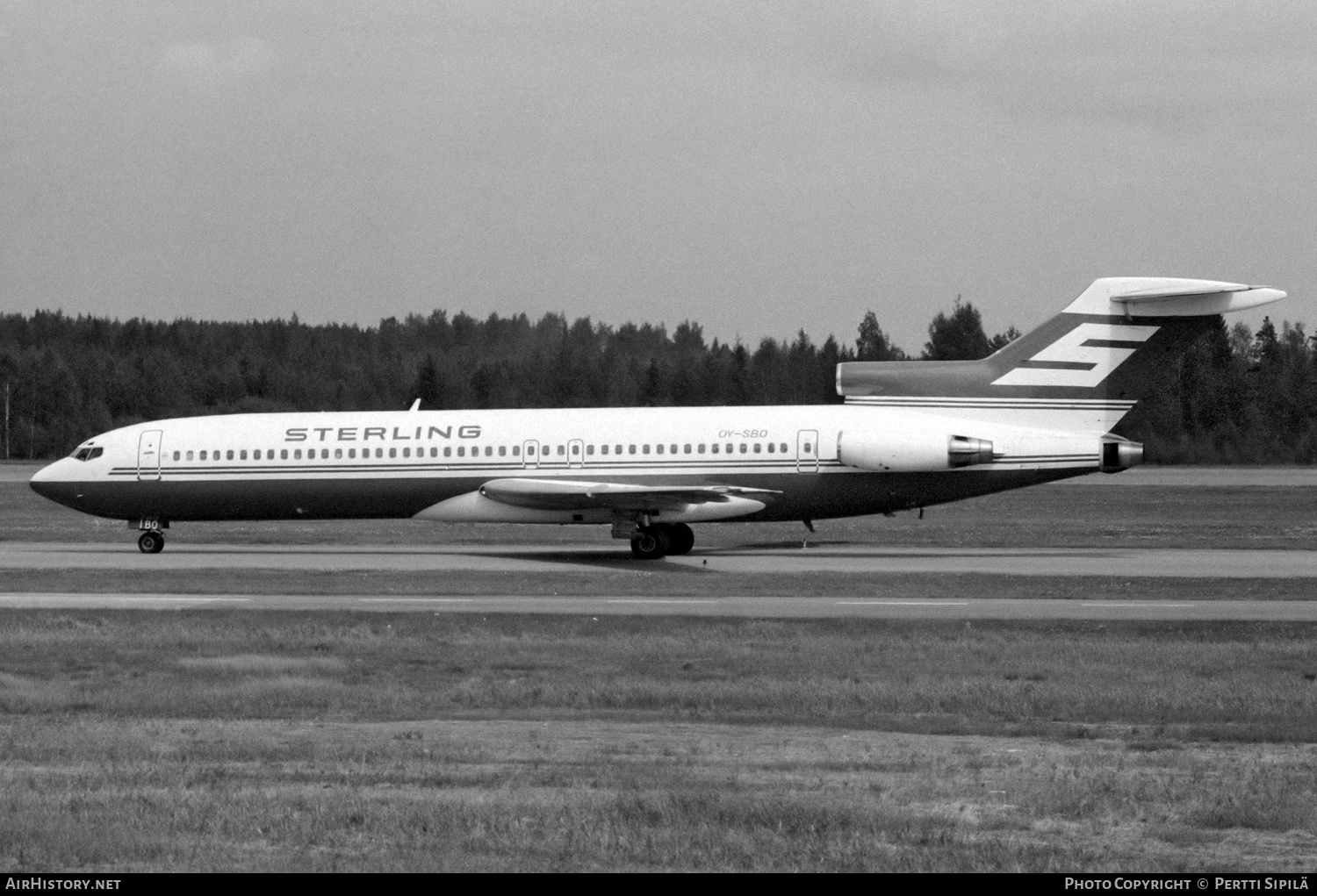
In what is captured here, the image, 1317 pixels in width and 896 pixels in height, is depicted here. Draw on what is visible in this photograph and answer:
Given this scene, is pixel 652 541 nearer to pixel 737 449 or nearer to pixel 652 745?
pixel 737 449

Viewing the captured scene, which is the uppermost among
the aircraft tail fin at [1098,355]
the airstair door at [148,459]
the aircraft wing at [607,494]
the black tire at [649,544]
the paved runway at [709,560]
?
the aircraft tail fin at [1098,355]

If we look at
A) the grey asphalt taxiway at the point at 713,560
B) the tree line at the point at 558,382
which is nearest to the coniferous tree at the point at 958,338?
the tree line at the point at 558,382

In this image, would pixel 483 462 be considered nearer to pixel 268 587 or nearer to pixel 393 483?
pixel 393 483

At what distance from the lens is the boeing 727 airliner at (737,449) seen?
115 ft

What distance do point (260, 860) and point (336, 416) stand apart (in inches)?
1198

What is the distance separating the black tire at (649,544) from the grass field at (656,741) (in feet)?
24.2

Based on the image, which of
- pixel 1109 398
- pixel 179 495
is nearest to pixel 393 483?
pixel 179 495

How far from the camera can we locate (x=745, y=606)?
82.8 feet

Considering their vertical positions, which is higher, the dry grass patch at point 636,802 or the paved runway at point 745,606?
the paved runway at point 745,606

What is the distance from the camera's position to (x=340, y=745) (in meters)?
13.6

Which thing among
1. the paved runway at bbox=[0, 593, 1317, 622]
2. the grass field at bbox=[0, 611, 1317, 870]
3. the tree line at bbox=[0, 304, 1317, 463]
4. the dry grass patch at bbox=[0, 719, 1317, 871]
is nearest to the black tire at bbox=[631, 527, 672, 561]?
the paved runway at bbox=[0, 593, 1317, 622]

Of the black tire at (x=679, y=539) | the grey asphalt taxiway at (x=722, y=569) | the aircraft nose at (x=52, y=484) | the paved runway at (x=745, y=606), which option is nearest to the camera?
the paved runway at (x=745, y=606)

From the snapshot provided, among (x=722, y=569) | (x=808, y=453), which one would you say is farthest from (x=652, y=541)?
(x=808, y=453)

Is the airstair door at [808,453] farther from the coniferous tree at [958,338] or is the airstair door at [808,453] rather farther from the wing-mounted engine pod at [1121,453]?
the coniferous tree at [958,338]
